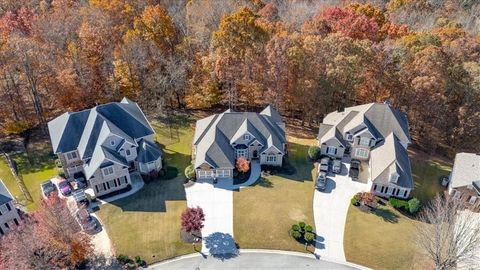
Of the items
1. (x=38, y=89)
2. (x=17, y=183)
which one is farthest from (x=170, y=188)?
(x=38, y=89)

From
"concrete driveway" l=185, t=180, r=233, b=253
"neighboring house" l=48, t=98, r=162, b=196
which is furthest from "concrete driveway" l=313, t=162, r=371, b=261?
"neighboring house" l=48, t=98, r=162, b=196

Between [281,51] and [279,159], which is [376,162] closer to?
[279,159]

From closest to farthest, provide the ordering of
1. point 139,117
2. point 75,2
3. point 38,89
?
point 139,117 → point 38,89 → point 75,2

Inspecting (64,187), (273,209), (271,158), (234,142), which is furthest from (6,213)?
(271,158)

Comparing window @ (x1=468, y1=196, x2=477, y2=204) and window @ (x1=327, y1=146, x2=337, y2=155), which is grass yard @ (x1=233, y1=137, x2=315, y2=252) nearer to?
window @ (x1=327, y1=146, x2=337, y2=155)

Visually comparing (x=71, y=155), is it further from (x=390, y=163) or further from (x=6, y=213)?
(x=390, y=163)

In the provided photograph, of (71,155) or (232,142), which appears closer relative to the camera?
(71,155)

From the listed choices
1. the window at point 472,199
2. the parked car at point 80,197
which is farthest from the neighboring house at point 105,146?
the window at point 472,199

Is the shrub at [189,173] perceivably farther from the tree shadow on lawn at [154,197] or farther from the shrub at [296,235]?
the shrub at [296,235]
